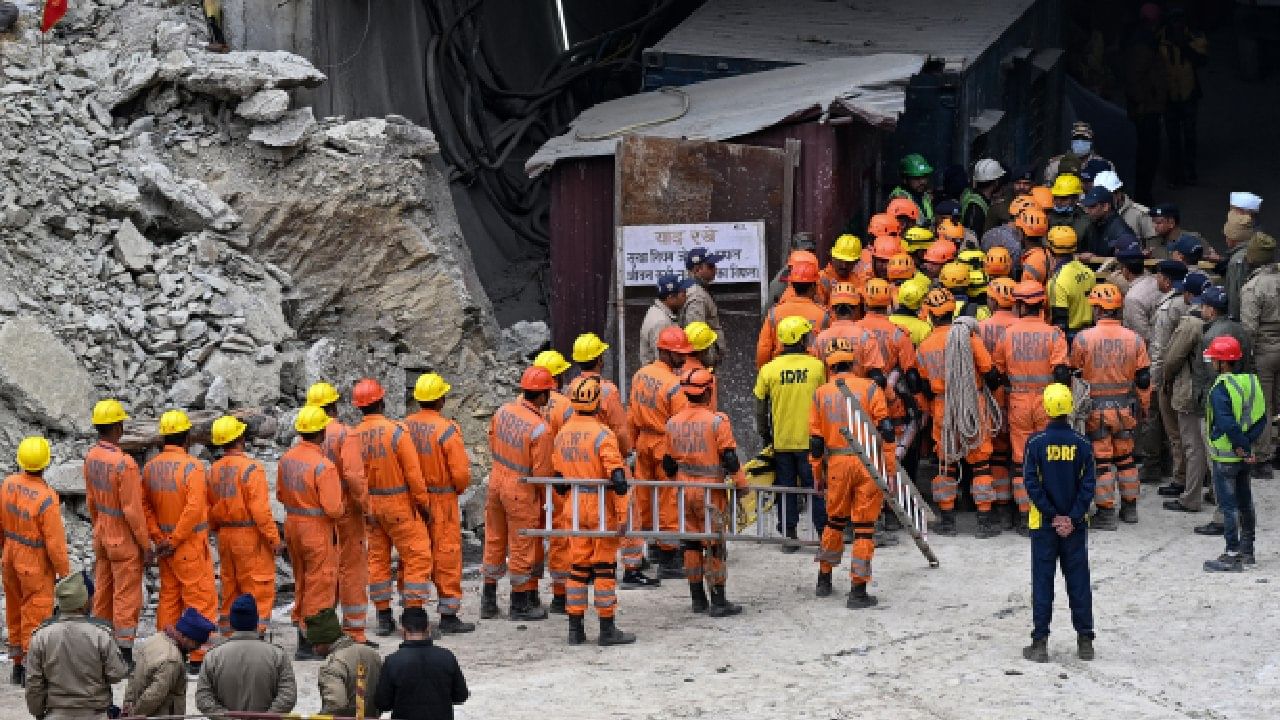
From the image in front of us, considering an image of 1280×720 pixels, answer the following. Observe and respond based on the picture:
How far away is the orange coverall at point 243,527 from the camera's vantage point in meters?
14.2

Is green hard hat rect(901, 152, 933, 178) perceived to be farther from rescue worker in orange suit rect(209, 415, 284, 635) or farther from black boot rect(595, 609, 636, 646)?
rescue worker in orange suit rect(209, 415, 284, 635)

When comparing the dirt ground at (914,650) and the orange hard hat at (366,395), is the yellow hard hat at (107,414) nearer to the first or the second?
the orange hard hat at (366,395)

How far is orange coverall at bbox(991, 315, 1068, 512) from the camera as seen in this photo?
53.4ft

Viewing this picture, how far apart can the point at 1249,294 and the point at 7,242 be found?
30.7 ft

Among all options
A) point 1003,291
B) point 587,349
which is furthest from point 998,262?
point 587,349

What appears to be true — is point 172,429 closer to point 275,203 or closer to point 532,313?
point 275,203

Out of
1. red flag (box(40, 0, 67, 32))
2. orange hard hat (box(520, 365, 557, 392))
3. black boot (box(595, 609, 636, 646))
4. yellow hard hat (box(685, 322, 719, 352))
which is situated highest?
red flag (box(40, 0, 67, 32))

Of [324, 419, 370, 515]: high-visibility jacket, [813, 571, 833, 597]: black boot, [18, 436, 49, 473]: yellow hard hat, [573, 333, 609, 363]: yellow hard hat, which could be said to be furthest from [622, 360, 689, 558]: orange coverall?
[18, 436, 49, 473]: yellow hard hat

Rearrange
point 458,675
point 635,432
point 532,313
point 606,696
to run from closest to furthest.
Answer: point 458,675, point 606,696, point 635,432, point 532,313

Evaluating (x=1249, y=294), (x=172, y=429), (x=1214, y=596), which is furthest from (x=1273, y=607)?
(x=172, y=429)

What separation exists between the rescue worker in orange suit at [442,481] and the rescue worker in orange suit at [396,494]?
0.37 ft

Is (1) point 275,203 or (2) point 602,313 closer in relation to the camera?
(1) point 275,203

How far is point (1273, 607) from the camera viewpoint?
1481 centimetres

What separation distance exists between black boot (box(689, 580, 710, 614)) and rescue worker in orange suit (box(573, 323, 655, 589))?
581 mm
